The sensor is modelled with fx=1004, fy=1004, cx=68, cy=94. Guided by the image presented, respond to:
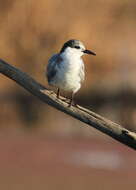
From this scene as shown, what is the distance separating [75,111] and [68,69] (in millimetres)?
829

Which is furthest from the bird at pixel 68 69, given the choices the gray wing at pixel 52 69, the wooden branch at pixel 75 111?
the wooden branch at pixel 75 111

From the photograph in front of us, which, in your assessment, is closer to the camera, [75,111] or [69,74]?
[75,111]

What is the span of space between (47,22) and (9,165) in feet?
8.41

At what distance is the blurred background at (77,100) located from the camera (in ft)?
20.5

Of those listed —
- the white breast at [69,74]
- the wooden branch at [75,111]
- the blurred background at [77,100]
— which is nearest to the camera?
the wooden branch at [75,111]

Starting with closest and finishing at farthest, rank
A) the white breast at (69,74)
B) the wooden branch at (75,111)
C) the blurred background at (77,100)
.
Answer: the wooden branch at (75,111) → the white breast at (69,74) → the blurred background at (77,100)

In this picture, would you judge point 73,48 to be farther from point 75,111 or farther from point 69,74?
point 75,111

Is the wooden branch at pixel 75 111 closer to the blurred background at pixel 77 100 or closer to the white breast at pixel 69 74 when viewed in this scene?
the white breast at pixel 69 74

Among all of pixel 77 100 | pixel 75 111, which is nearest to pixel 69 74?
pixel 75 111

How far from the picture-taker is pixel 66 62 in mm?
3967

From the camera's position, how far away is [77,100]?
784cm

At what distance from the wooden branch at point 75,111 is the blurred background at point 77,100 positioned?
2.65 meters

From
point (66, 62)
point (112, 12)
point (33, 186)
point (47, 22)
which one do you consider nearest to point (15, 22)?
point (47, 22)

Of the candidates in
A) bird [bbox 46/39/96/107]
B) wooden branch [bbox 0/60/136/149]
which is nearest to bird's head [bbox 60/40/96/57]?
bird [bbox 46/39/96/107]
